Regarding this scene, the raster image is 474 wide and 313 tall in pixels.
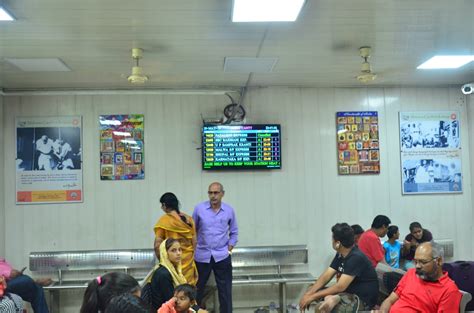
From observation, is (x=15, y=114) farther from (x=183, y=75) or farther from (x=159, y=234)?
(x=159, y=234)

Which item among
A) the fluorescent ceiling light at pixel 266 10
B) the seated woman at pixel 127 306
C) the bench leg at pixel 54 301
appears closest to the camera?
the seated woman at pixel 127 306

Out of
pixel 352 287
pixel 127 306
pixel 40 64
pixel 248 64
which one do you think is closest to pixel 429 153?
pixel 248 64

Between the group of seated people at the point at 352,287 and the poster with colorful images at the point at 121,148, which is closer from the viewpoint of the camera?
the group of seated people at the point at 352,287

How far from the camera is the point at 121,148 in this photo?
17.8 feet

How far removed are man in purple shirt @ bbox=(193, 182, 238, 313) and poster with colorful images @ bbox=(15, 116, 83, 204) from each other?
168 cm

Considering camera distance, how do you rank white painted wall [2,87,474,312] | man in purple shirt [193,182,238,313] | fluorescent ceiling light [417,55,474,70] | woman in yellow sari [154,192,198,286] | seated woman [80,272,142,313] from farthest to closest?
white painted wall [2,87,474,312] < man in purple shirt [193,182,238,313] < fluorescent ceiling light [417,55,474,70] < woman in yellow sari [154,192,198,286] < seated woman [80,272,142,313]

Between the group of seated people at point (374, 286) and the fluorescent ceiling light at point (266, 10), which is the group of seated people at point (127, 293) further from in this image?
the fluorescent ceiling light at point (266, 10)

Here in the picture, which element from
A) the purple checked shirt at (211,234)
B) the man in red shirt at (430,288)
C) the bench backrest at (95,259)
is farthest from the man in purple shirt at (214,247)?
the man in red shirt at (430,288)

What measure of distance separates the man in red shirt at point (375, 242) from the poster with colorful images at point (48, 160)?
10.9 ft

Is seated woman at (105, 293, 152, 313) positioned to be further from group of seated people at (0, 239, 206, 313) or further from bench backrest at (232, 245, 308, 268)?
bench backrest at (232, 245, 308, 268)

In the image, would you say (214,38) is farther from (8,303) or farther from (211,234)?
(8,303)

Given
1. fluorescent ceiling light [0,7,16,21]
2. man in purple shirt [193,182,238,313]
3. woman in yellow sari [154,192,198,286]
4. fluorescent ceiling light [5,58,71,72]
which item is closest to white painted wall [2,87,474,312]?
man in purple shirt [193,182,238,313]

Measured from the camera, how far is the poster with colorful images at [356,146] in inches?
222

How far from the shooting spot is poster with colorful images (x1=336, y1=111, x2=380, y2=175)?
5637 millimetres
